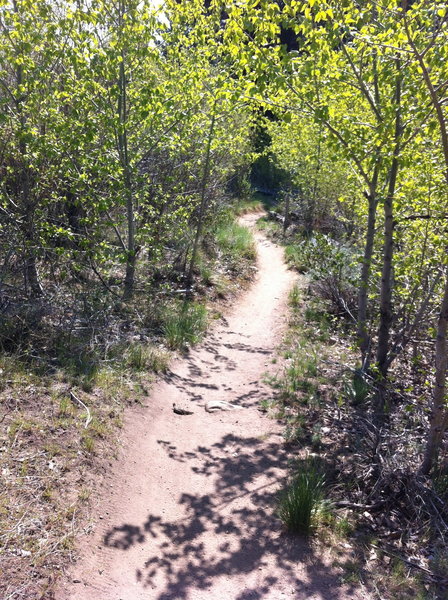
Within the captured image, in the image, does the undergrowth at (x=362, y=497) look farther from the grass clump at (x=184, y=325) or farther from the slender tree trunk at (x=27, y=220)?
the slender tree trunk at (x=27, y=220)

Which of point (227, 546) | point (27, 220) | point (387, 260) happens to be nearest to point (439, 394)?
point (387, 260)

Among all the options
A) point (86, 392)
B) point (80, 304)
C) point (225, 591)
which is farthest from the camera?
point (80, 304)

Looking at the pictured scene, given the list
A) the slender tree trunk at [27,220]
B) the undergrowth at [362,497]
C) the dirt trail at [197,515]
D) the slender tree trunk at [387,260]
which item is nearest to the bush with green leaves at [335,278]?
the slender tree trunk at [387,260]

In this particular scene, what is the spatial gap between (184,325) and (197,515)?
14.9 feet

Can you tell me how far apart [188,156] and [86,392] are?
6.89 meters

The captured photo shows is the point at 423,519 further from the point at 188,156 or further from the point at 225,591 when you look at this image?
the point at 188,156

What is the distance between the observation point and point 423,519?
4418mm

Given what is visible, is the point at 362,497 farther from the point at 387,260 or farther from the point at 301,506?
the point at 387,260

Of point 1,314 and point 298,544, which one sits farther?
point 1,314

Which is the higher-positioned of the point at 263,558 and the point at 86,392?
the point at 86,392

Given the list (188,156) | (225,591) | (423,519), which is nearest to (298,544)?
(225,591)

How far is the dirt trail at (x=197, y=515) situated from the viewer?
11.9 feet

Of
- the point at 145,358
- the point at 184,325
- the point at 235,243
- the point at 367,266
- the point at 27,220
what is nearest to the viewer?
the point at 367,266

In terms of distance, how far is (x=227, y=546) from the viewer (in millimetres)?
4133
